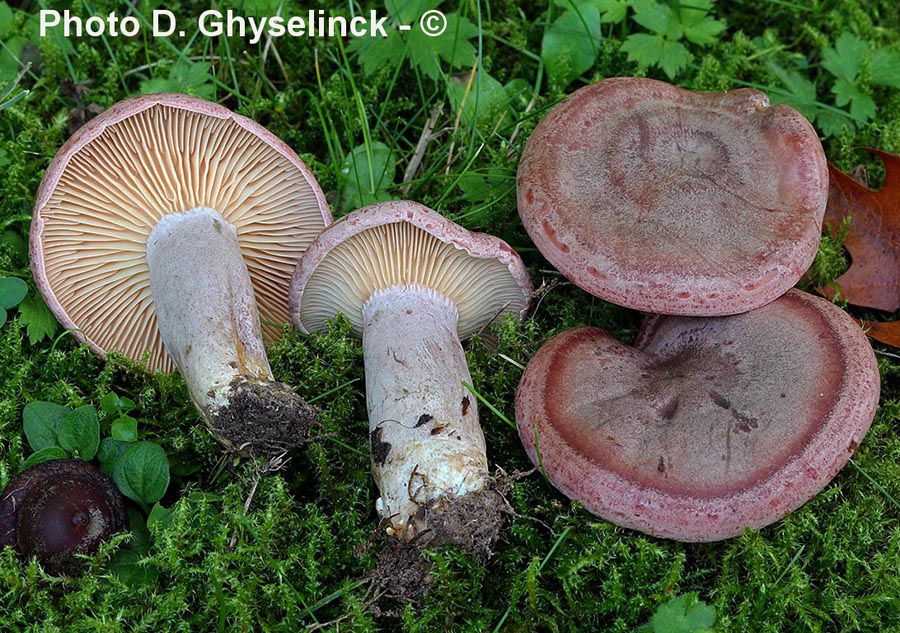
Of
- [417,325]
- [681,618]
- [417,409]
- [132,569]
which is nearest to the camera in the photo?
[681,618]

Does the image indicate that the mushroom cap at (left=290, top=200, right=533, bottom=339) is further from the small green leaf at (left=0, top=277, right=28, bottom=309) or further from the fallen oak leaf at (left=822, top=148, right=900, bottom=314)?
the fallen oak leaf at (left=822, top=148, right=900, bottom=314)

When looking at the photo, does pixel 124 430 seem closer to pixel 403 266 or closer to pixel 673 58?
pixel 403 266

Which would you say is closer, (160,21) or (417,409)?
(417,409)

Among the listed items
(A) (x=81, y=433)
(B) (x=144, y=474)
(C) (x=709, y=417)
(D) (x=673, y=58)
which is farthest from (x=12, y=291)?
(D) (x=673, y=58)

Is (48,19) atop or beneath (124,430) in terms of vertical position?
atop

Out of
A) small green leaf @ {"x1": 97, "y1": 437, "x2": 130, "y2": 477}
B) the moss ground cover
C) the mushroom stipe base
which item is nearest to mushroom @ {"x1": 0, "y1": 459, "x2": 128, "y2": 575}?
the moss ground cover

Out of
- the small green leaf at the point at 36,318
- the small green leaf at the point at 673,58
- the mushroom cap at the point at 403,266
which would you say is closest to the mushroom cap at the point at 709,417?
the mushroom cap at the point at 403,266

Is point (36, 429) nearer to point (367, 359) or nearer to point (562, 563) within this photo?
point (367, 359)
